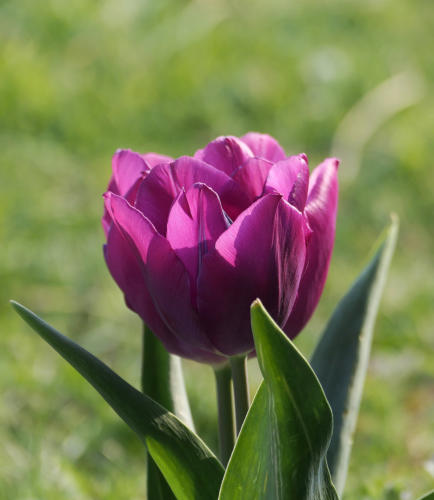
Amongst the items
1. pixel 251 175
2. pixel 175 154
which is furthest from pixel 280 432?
pixel 175 154

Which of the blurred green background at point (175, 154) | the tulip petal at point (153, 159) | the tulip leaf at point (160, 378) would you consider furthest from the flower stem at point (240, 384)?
the blurred green background at point (175, 154)

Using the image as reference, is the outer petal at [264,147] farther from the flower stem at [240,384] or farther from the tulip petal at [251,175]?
the flower stem at [240,384]

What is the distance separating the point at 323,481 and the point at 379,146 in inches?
86.0

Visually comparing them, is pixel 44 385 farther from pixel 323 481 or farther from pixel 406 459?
pixel 323 481

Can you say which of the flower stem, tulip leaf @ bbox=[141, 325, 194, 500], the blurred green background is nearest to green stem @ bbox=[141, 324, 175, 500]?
tulip leaf @ bbox=[141, 325, 194, 500]

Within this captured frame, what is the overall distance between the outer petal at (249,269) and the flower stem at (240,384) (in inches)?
1.6

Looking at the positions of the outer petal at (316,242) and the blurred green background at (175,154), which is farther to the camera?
the blurred green background at (175,154)

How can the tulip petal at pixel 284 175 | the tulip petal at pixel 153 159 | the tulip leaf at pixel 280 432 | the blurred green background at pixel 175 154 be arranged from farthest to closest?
the blurred green background at pixel 175 154 → the tulip petal at pixel 153 159 → the tulip petal at pixel 284 175 → the tulip leaf at pixel 280 432

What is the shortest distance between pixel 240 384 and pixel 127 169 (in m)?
0.23

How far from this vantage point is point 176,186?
0.72m

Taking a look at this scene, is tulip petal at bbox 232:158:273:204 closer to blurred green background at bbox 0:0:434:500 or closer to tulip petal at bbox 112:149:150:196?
tulip petal at bbox 112:149:150:196

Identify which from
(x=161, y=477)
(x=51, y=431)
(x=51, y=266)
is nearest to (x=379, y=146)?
(x=51, y=266)

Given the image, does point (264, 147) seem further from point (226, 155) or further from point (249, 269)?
point (249, 269)

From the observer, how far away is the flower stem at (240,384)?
0.75 meters
